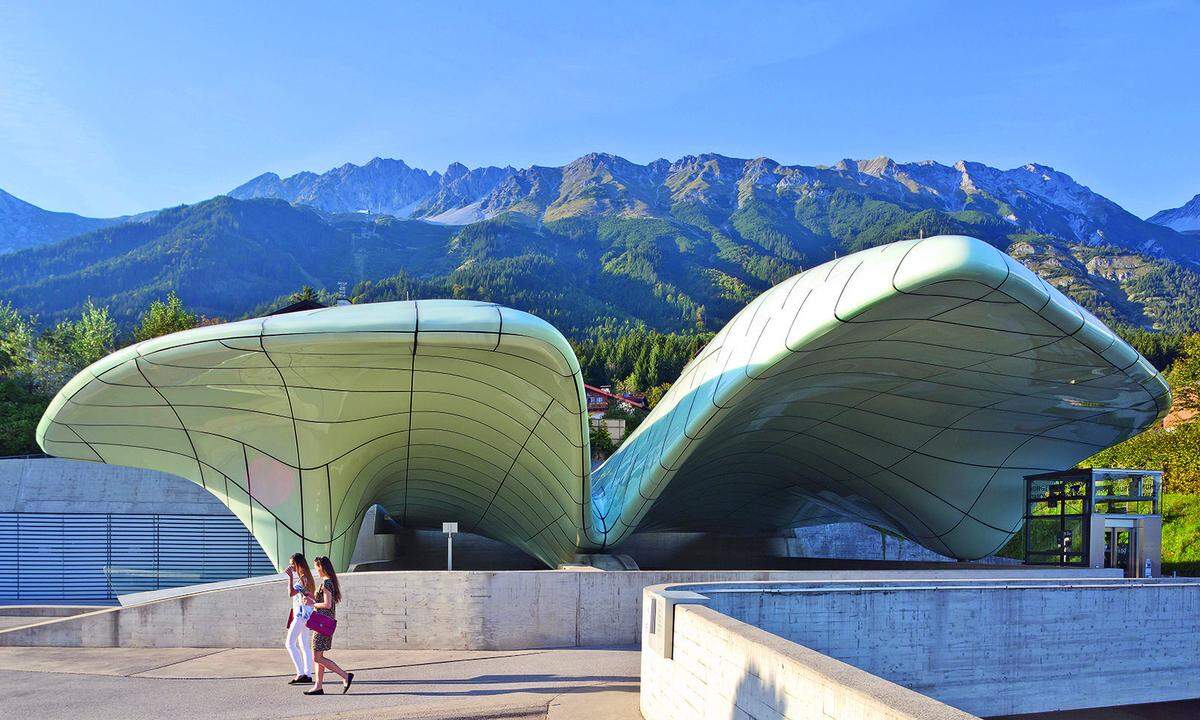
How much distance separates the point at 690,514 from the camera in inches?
1284

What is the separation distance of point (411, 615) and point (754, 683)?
30.7 ft

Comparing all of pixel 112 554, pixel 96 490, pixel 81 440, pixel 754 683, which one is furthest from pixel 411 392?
pixel 96 490

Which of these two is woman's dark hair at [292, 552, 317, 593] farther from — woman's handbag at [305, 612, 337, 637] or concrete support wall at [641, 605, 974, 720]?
concrete support wall at [641, 605, 974, 720]

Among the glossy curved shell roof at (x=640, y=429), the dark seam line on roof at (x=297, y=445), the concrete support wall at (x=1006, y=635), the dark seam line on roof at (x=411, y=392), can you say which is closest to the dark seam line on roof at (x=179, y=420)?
the glossy curved shell roof at (x=640, y=429)

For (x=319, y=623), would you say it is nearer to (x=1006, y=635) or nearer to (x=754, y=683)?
(x=754, y=683)

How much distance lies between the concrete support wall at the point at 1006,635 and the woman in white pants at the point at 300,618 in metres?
5.00

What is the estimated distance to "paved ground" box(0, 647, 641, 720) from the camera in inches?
400

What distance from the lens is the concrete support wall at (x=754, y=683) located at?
18.0 ft

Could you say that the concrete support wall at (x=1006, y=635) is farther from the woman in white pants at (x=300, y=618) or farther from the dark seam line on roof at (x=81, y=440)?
the dark seam line on roof at (x=81, y=440)

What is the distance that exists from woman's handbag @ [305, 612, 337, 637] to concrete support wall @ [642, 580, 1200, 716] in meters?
4.68

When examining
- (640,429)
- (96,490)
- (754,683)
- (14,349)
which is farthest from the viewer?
(14,349)

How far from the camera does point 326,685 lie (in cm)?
1159

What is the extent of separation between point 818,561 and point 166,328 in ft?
139

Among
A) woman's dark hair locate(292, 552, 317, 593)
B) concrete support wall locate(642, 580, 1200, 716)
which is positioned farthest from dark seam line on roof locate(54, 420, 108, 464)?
concrete support wall locate(642, 580, 1200, 716)
